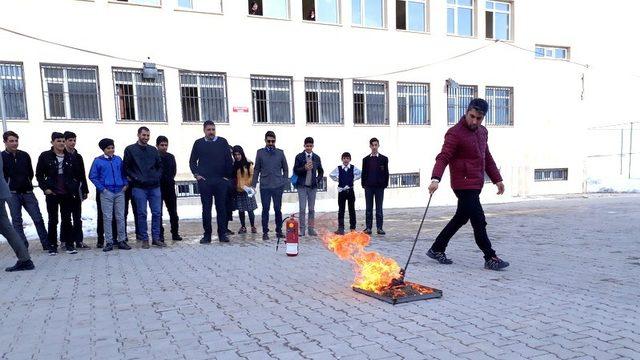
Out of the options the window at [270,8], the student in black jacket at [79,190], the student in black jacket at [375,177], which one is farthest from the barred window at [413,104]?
the student in black jacket at [79,190]

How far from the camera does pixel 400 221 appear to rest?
447 inches

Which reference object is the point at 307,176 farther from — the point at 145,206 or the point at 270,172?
the point at 145,206

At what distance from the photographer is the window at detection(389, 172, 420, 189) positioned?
17.4m

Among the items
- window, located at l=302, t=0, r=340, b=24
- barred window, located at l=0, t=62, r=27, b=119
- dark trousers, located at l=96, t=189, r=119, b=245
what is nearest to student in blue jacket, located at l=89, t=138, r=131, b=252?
dark trousers, located at l=96, t=189, r=119, b=245

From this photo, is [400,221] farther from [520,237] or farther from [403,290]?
[403,290]

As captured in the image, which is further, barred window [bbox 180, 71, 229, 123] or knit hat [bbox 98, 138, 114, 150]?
barred window [bbox 180, 71, 229, 123]

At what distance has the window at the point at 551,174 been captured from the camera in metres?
20.4

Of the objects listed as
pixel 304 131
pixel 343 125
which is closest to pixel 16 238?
pixel 304 131

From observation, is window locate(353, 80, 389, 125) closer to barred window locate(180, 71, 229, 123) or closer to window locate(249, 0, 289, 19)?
window locate(249, 0, 289, 19)

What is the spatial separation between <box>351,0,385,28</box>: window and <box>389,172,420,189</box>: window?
606 centimetres

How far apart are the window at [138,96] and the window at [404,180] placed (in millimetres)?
9043

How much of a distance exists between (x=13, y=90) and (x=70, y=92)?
141cm

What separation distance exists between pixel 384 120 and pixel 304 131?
360 cm

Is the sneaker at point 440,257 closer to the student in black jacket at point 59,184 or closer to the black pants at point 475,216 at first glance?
the black pants at point 475,216
